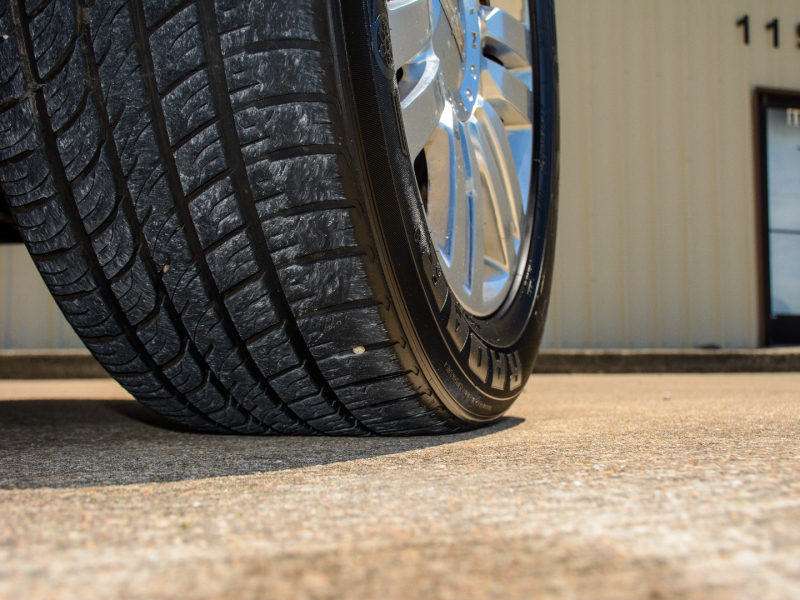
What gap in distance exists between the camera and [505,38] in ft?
4.23

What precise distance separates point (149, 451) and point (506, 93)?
98 centimetres

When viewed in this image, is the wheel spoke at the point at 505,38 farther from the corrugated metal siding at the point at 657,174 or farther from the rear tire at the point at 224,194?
the corrugated metal siding at the point at 657,174

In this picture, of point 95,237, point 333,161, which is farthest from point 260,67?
point 95,237

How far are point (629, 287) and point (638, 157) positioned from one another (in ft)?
3.03

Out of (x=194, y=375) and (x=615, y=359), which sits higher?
(x=194, y=375)

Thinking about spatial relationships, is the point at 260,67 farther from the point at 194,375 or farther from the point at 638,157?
the point at 638,157

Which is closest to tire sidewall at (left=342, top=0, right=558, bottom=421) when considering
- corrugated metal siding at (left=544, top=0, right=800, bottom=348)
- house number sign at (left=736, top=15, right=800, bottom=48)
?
corrugated metal siding at (left=544, top=0, right=800, bottom=348)

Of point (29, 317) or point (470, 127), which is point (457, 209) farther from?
point (29, 317)

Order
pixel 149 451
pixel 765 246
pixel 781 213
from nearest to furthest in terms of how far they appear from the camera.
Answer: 1. pixel 149 451
2. pixel 765 246
3. pixel 781 213

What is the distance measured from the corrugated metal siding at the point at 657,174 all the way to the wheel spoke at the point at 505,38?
9.16ft

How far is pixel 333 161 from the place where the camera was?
2.16ft

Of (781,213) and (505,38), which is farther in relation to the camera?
(781,213)

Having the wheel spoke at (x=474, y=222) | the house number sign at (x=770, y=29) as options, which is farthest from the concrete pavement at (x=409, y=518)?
the house number sign at (x=770, y=29)

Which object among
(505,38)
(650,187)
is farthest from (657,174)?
(505,38)
